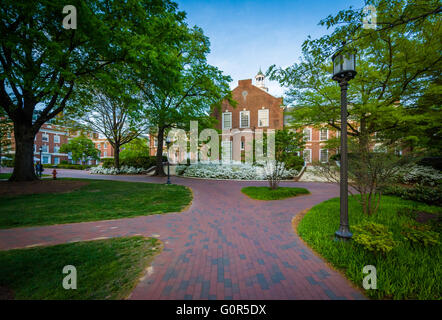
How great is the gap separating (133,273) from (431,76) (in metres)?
14.7

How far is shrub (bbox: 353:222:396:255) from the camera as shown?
2.94 metres

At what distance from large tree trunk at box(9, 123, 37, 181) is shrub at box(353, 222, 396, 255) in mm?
16329

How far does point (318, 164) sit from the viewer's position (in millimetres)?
6410

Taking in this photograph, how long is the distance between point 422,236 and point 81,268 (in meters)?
6.01

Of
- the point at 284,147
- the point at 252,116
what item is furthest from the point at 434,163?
the point at 252,116

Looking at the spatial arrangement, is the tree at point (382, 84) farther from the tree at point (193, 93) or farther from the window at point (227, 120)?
the window at point (227, 120)

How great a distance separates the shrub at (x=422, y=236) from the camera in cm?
317

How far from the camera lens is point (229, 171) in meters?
17.9

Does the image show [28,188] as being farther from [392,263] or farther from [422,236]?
[422,236]

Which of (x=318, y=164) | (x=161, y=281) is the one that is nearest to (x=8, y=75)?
(x=161, y=281)

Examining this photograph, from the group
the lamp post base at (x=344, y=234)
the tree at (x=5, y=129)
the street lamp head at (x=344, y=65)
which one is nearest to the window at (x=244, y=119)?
the tree at (x=5, y=129)
